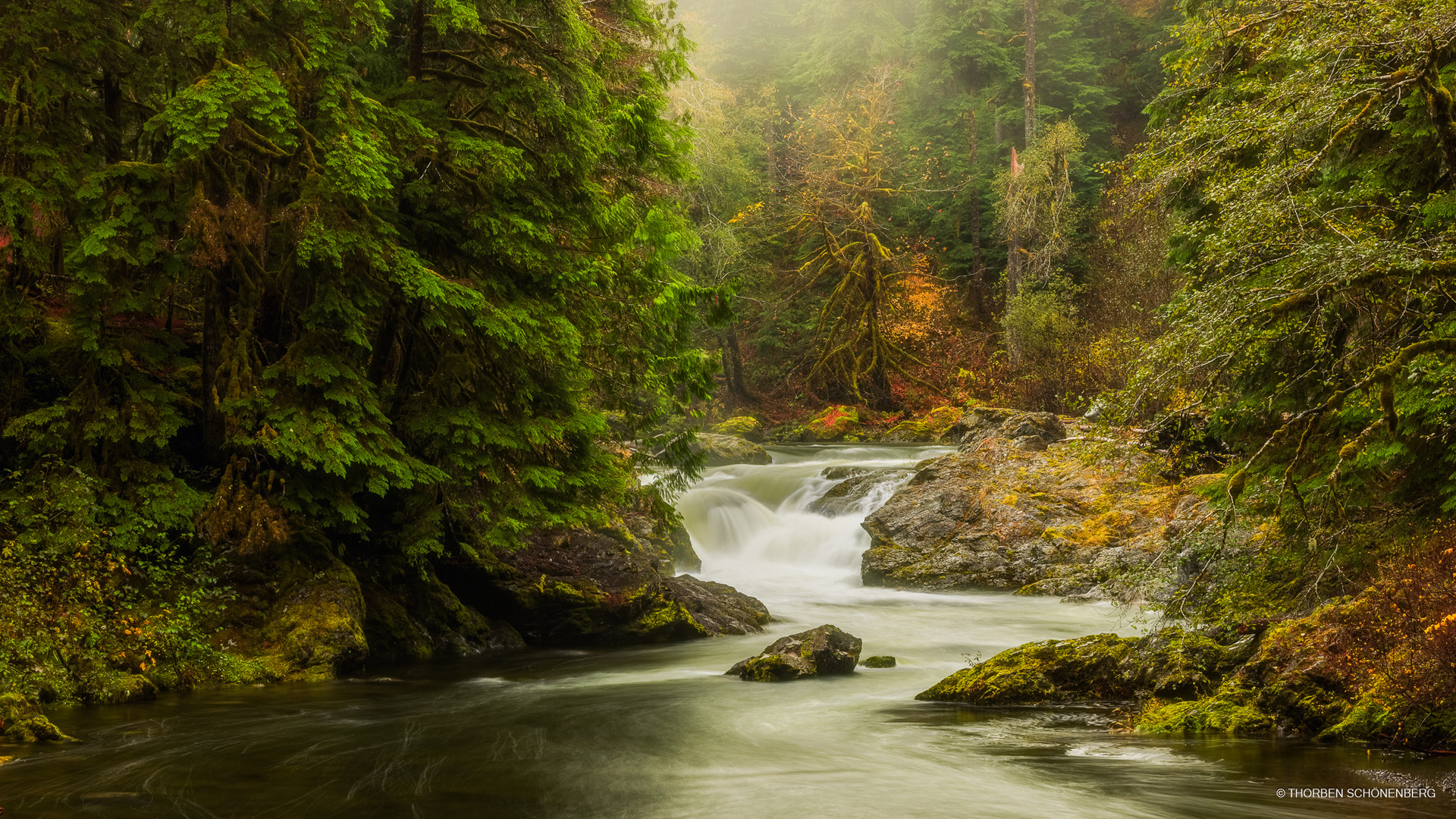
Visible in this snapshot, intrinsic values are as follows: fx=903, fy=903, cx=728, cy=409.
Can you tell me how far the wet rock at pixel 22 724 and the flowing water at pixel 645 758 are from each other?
233 mm

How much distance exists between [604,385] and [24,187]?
6.38 metres

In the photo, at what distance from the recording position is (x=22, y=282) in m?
9.16

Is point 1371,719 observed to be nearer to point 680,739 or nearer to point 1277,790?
point 1277,790

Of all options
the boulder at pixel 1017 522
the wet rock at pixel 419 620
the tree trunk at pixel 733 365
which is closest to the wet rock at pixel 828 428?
the tree trunk at pixel 733 365

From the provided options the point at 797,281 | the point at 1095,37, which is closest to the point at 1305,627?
the point at 797,281

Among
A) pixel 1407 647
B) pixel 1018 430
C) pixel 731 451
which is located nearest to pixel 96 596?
pixel 1407 647

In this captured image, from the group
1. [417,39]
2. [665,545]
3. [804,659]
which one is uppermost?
[417,39]

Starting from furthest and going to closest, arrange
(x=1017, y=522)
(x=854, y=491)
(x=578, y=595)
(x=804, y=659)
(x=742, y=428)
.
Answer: (x=742, y=428) < (x=854, y=491) < (x=1017, y=522) < (x=578, y=595) < (x=804, y=659)

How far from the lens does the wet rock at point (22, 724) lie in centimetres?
642

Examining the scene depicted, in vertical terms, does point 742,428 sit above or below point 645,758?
above

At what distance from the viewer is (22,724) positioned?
645 centimetres

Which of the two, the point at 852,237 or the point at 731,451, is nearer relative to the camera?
the point at 731,451

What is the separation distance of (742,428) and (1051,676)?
2506cm

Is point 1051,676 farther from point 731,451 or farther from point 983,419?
point 731,451
